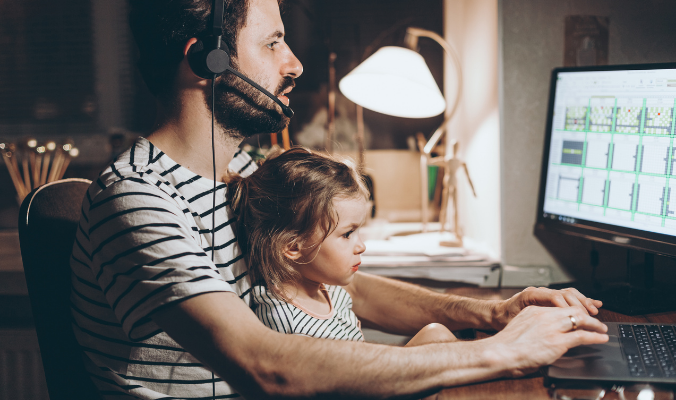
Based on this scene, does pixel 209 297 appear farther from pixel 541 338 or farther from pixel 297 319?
pixel 541 338

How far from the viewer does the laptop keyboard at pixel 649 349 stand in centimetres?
68

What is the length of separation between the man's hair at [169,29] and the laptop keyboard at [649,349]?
842 mm

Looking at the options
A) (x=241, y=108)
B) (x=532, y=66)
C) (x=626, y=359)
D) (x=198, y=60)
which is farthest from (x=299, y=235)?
(x=532, y=66)

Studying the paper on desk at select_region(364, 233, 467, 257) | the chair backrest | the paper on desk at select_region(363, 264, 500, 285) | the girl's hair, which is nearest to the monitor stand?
the paper on desk at select_region(363, 264, 500, 285)

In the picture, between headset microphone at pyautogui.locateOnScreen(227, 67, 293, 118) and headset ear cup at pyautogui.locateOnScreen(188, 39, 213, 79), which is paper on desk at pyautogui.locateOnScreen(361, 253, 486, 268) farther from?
headset ear cup at pyautogui.locateOnScreen(188, 39, 213, 79)

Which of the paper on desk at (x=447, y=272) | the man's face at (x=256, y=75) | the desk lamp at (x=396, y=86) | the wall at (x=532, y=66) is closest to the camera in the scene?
the man's face at (x=256, y=75)

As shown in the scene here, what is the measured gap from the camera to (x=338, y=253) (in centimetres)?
98

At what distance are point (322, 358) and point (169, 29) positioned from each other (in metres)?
0.65

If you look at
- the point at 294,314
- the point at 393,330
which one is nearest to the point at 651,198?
the point at 393,330

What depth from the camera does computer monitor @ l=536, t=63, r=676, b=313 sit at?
0.97 meters

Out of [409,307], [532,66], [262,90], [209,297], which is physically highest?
[532,66]

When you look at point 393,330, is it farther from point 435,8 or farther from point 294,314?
point 435,8

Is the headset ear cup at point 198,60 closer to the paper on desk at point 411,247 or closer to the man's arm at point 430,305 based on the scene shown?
the man's arm at point 430,305

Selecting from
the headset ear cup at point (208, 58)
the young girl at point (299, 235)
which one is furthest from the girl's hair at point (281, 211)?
the headset ear cup at point (208, 58)
